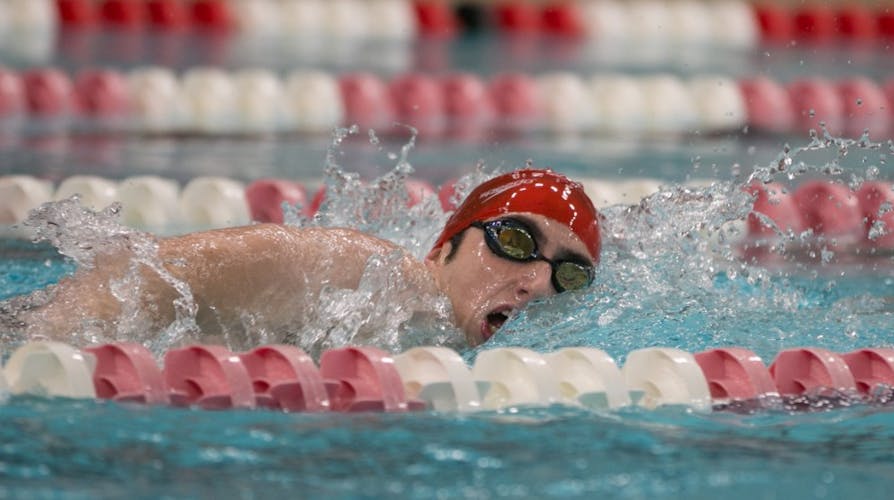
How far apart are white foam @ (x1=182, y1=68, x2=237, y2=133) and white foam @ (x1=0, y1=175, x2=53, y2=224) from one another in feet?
6.32

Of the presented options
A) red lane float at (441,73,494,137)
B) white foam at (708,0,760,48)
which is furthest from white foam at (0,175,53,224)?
white foam at (708,0,760,48)

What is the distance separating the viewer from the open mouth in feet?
9.56

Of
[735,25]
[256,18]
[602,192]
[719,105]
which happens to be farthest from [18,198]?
[735,25]

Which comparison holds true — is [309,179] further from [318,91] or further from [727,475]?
[727,475]

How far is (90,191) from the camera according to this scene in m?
4.55

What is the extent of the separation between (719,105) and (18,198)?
3760mm

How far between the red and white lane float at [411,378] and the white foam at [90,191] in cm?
202

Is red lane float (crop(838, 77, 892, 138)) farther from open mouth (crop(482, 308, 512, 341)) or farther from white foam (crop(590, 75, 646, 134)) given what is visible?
open mouth (crop(482, 308, 512, 341))

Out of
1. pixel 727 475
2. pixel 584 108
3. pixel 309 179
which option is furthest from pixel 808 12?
pixel 727 475

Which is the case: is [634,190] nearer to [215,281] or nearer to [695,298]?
[695,298]

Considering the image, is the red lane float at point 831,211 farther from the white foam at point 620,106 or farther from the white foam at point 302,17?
the white foam at point 302,17

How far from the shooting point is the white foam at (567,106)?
691 centimetres

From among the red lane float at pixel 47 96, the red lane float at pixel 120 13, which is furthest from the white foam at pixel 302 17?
the red lane float at pixel 47 96

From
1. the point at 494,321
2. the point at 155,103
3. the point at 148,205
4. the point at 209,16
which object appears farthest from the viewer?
the point at 209,16
